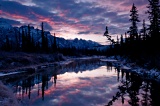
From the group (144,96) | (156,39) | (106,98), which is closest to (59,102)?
(106,98)

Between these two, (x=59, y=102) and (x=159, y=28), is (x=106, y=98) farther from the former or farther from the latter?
(x=159, y=28)

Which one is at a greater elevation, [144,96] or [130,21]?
[130,21]

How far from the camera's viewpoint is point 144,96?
16594 millimetres

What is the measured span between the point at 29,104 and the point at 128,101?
750 centimetres

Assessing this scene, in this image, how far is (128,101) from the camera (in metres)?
15.2

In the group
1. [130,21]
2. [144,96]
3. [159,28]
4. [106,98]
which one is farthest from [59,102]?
[130,21]

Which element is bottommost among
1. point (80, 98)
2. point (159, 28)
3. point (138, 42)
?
point (80, 98)

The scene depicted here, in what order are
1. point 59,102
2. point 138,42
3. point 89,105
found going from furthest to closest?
point 138,42, point 59,102, point 89,105

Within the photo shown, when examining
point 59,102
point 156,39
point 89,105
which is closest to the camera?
point 89,105

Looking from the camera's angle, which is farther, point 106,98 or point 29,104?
point 106,98

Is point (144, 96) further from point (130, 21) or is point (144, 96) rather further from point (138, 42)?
point (130, 21)

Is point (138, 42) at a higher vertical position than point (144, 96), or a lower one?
higher

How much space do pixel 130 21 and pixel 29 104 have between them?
48436 millimetres

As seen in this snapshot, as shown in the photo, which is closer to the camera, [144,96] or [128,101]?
[128,101]
